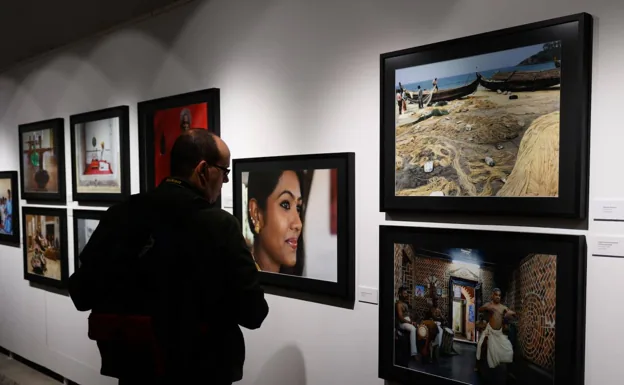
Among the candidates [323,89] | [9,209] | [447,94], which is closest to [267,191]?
[323,89]

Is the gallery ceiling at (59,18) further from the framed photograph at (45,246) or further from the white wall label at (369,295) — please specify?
the white wall label at (369,295)

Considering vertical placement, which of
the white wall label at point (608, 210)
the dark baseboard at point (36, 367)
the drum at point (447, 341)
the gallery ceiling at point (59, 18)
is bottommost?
the dark baseboard at point (36, 367)

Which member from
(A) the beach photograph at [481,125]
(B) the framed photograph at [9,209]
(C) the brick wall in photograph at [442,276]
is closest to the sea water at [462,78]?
(A) the beach photograph at [481,125]

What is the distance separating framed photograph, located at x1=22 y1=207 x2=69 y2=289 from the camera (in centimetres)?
459

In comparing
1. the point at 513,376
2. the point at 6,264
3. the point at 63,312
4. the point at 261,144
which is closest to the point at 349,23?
the point at 261,144

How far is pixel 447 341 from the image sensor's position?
2.18m

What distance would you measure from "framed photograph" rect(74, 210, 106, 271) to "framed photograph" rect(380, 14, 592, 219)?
9.21ft

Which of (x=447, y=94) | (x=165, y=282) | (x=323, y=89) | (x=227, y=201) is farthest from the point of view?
(x=227, y=201)

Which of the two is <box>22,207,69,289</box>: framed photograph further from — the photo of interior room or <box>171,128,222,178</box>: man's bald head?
<box>171,128,222,178</box>: man's bald head

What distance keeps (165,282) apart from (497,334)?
1310mm

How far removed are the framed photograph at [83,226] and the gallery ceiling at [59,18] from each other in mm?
1471

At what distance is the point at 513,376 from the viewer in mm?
2000

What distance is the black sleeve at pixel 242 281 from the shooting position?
2.06 m

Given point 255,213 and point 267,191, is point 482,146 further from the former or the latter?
point 255,213
